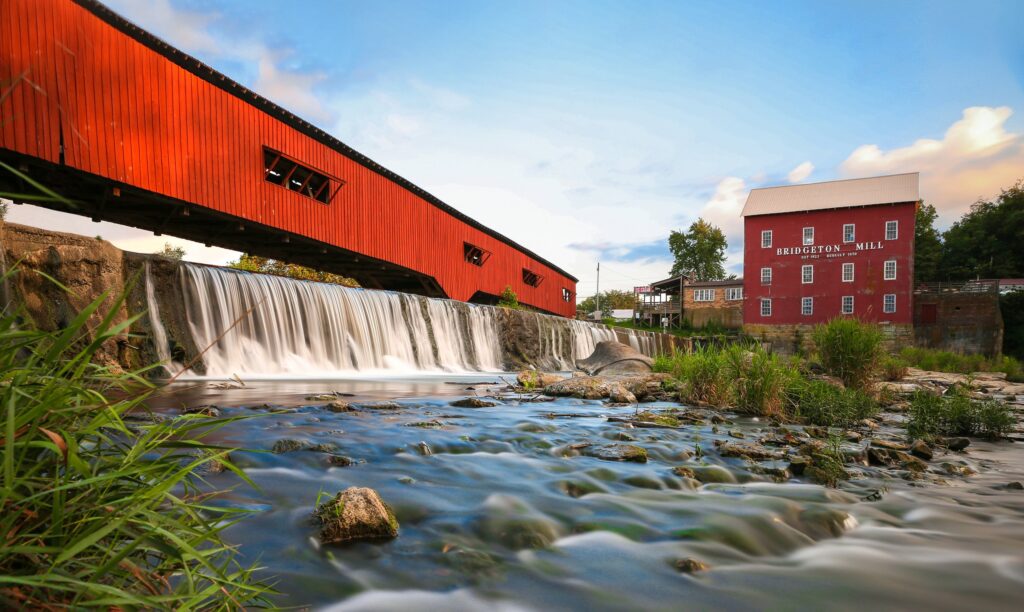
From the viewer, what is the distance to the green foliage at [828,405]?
20.9 ft

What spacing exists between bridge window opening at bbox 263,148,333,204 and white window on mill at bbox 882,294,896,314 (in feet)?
109

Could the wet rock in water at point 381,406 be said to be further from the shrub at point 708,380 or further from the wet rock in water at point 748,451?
the shrub at point 708,380

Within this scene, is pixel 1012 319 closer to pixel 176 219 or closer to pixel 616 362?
pixel 616 362

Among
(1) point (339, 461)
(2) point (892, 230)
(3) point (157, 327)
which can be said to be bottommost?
(1) point (339, 461)

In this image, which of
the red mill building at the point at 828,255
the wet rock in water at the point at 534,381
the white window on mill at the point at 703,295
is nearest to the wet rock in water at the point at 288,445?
the wet rock in water at the point at 534,381

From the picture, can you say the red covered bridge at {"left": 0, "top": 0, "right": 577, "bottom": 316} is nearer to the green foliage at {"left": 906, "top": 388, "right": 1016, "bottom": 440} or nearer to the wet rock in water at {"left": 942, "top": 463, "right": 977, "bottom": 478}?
the wet rock in water at {"left": 942, "top": 463, "right": 977, "bottom": 478}

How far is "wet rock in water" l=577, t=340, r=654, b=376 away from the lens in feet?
46.1

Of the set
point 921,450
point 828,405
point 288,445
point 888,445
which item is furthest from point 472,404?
point 921,450

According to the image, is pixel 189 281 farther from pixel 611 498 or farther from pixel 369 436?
pixel 611 498

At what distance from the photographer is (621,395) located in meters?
8.36

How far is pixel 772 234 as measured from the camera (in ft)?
121

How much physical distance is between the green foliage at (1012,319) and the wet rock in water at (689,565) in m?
44.2

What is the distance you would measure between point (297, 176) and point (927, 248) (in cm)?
5427

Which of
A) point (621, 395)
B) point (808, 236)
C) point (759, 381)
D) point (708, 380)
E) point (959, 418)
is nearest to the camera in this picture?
point (959, 418)
